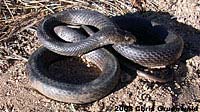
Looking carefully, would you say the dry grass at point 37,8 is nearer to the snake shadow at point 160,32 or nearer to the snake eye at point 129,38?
the snake shadow at point 160,32

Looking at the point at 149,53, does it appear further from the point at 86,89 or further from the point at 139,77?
the point at 86,89

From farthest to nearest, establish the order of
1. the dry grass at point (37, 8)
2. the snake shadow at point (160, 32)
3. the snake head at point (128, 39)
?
1. the dry grass at point (37, 8)
2. the snake shadow at point (160, 32)
3. the snake head at point (128, 39)

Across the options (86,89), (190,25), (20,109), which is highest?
(190,25)

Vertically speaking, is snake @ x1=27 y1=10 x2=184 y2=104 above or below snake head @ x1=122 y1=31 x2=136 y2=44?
below

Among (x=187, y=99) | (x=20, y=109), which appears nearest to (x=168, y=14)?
(x=187, y=99)

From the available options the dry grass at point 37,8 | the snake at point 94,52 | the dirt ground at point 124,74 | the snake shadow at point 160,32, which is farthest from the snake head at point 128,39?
the dry grass at point 37,8

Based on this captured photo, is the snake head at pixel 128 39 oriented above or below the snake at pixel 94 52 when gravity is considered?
above

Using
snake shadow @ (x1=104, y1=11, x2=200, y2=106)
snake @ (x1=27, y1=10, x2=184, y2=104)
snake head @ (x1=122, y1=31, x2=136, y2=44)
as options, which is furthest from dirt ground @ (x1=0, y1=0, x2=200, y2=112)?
→ snake head @ (x1=122, y1=31, x2=136, y2=44)

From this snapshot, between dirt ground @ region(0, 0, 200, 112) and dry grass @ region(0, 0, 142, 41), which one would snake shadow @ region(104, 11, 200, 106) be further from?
dry grass @ region(0, 0, 142, 41)
